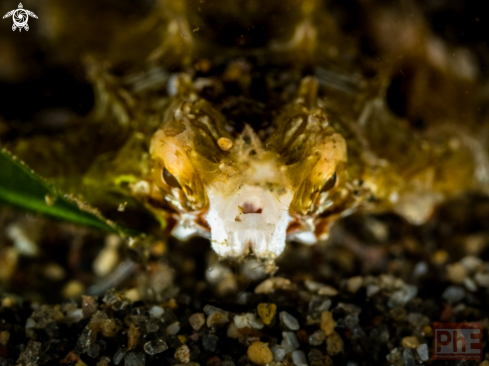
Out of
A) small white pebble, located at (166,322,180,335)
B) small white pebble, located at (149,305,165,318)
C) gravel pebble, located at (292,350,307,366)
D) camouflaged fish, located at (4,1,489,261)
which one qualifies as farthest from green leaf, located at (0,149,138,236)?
gravel pebble, located at (292,350,307,366)

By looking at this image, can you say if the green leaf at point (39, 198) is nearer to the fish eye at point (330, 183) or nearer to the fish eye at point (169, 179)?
the fish eye at point (169, 179)

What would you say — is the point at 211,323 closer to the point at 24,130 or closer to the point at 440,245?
the point at 440,245

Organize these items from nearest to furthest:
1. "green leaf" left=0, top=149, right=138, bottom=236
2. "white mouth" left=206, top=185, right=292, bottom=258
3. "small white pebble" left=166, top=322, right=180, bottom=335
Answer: "white mouth" left=206, top=185, right=292, bottom=258, "small white pebble" left=166, top=322, right=180, bottom=335, "green leaf" left=0, top=149, right=138, bottom=236

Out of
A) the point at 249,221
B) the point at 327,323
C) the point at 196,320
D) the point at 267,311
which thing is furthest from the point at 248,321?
the point at 249,221

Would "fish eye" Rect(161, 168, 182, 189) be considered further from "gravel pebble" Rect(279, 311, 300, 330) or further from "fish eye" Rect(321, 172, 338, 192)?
"gravel pebble" Rect(279, 311, 300, 330)

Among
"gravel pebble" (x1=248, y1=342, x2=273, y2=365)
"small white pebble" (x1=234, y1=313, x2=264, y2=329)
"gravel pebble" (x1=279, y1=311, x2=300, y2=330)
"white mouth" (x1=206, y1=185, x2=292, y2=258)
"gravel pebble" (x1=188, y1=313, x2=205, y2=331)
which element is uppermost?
"white mouth" (x1=206, y1=185, x2=292, y2=258)

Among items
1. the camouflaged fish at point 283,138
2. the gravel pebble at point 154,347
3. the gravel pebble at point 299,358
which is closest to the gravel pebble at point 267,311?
the gravel pebble at point 299,358

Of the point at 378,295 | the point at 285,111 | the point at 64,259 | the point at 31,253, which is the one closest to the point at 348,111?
the point at 285,111

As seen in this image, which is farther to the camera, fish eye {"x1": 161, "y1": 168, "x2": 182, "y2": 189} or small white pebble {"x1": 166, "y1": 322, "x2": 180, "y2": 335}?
small white pebble {"x1": 166, "y1": 322, "x2": 180, "y2": 335}
